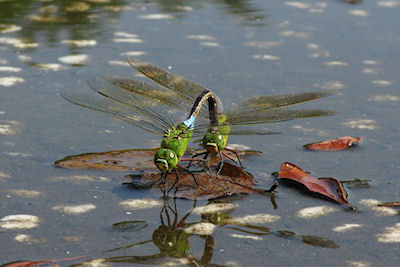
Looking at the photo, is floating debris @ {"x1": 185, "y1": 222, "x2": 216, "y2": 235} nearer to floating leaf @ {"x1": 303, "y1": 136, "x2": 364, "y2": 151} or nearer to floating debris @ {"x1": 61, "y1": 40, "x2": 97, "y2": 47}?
floating leaf @ {"x1": 303, "y1": 136, "x2": 364, "y2": 151}

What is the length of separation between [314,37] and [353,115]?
1383mm

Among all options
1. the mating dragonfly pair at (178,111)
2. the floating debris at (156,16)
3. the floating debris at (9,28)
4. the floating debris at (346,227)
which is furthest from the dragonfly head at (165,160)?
the floating debris at (156,16)

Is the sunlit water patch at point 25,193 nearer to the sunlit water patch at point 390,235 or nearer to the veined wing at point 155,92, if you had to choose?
the veined wing at point 155,92

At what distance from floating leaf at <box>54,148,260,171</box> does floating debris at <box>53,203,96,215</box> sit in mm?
309

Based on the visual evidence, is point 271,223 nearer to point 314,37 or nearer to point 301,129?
point 301,129

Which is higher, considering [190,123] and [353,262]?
[190,123]

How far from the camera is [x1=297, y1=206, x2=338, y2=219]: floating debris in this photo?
2492 millimetres

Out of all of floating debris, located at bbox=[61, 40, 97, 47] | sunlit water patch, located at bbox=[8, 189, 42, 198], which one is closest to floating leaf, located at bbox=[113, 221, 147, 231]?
sunlit water patch, located at bbox=[8, 189, 42, 198]

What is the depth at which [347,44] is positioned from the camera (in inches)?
182

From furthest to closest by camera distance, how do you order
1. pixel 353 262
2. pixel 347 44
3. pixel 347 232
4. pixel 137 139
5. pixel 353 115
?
1. pixel 347 44
2. pixel 353 115
3. pixel 137 139
4. pixel 347 232
5. pixel 353 262

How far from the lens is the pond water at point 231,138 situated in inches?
89.6

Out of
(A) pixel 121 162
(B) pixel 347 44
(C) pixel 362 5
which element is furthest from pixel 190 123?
(C) pixel 362 5

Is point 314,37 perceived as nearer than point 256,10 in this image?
Yes

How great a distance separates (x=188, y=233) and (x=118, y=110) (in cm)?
70
